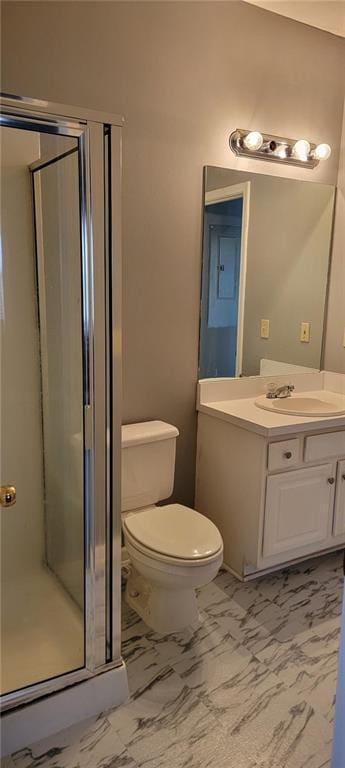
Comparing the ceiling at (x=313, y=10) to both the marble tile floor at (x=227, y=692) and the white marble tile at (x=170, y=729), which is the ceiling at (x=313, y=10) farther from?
the white marble tile at (x=170, y=729)

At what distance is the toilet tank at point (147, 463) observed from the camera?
2248 mm

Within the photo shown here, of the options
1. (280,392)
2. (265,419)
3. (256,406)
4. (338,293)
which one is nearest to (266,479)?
(265,419)

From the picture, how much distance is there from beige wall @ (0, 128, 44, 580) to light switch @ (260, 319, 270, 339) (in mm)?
1215

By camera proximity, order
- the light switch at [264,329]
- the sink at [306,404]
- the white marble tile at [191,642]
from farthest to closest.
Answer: the light switch at [264,329]
the sink at [306,404]
the white marble tile at [191,642]

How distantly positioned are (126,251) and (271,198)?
0.89m

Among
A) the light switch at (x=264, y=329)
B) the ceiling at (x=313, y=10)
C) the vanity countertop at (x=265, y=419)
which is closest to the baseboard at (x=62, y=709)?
the vanity countertop at (x=265, y=419)

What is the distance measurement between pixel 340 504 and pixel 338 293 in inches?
46.0

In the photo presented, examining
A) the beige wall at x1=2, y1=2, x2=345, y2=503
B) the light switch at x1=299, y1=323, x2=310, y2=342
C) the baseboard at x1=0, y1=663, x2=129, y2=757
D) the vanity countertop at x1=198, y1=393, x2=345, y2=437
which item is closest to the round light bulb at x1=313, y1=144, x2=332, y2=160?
the beige wall at x1=2, y1=2, x2=345, y2=503

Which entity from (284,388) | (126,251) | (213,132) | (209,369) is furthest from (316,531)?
(213,132)

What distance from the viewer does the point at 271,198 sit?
8.80ft

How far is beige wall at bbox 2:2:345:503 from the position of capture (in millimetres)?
2016

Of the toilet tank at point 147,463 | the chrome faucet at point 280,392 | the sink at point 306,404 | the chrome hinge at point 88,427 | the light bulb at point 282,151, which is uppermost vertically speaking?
the light bulb at point 282,151

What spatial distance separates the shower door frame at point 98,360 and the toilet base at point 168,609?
0.33 meters

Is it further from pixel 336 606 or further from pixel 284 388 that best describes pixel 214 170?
pixel 336 606
